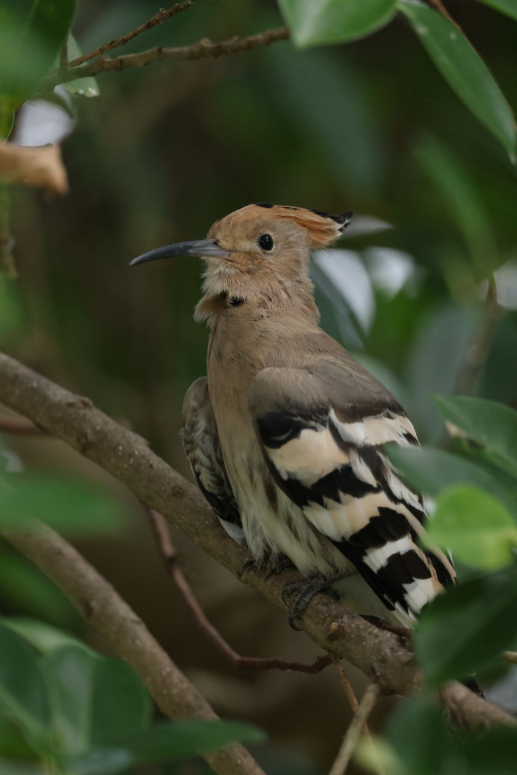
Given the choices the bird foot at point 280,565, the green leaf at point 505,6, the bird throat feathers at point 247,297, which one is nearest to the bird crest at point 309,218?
the bird throat feathers at point 247,297

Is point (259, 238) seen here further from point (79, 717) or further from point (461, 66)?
point (79, 717)

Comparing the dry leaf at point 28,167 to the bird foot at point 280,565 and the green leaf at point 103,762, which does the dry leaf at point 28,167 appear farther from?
the bird foot at point 280,565

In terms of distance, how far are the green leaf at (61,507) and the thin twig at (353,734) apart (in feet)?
1.24

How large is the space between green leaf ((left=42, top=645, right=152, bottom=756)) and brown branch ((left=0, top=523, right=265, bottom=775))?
453mm

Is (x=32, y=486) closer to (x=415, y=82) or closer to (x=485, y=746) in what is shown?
(x=485, y=746)

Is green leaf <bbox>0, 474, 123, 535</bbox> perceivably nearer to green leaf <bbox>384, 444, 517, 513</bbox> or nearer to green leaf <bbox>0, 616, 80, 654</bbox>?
green leaf <bbox>384, 444, 517, 513</bbox>

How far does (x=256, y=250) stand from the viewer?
1.83 meters

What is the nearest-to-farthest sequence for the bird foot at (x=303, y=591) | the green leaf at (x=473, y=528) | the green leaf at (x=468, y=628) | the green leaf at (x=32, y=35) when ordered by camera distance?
the green leaf at (x=473, y=528)
the green leaf at (x=468, y=628)
the green leaf at (x=32, y=35)
the bird foot at (x=303, y=591)

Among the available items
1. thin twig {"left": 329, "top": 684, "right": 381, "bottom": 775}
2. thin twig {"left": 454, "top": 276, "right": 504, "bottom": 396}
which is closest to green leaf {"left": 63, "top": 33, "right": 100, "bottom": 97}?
thin twig {"left": 329, "top": 684, "right": 381, "bottom": 775}

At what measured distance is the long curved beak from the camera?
5.72 ft

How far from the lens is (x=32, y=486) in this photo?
57cm

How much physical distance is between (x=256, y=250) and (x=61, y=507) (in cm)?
135

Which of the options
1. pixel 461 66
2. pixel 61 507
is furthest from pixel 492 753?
pixel 461 66

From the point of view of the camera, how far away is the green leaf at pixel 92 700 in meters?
0.79
